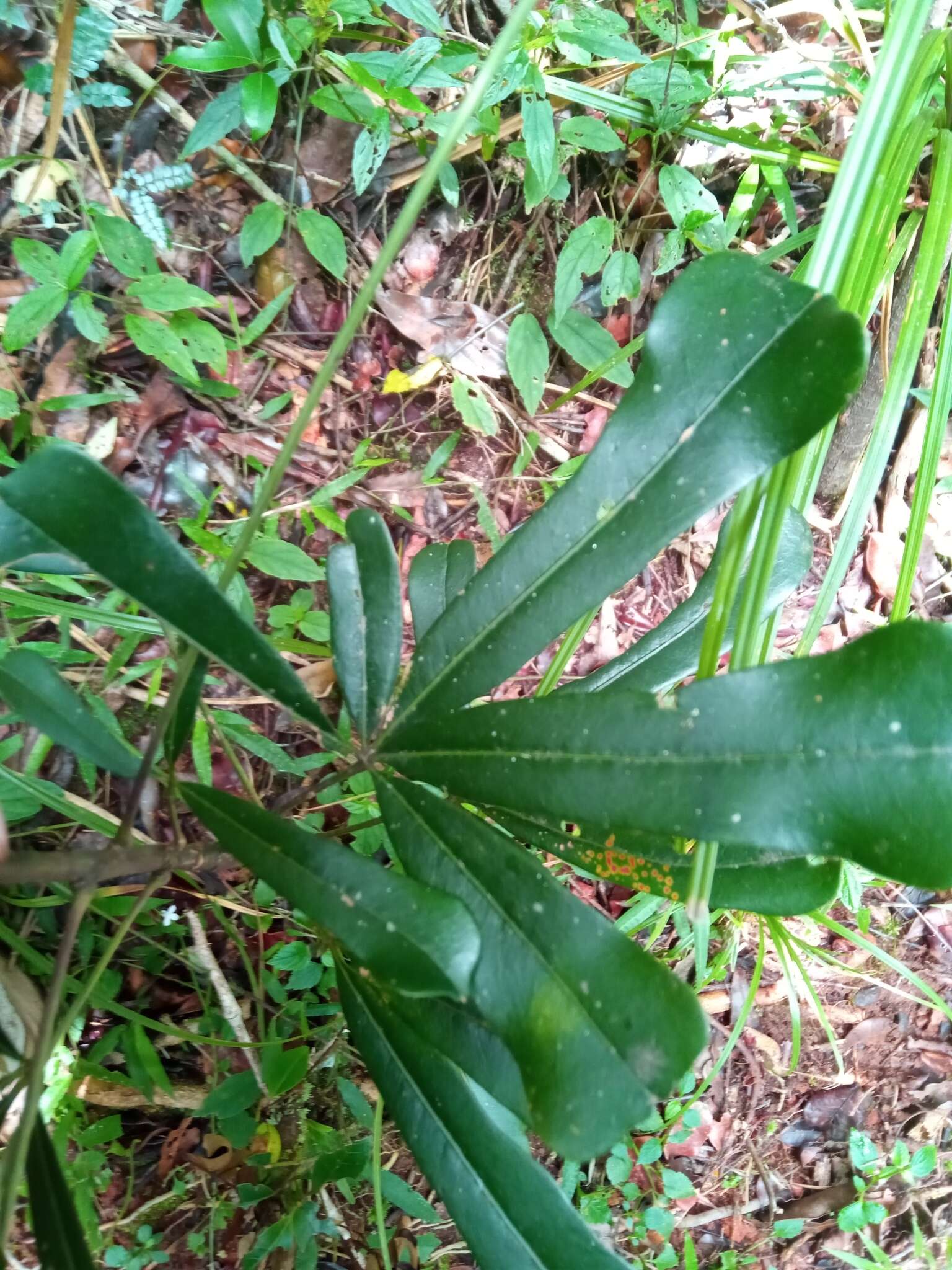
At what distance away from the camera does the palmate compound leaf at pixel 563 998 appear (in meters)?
0.35

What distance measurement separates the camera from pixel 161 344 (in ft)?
2.86

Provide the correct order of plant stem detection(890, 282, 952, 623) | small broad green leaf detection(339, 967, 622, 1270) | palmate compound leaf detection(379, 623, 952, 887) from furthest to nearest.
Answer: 1. plant stem detection(890, 282, 952, 623)
2. small broad green leaf detection(339, 967, 622, 1270)
3. palmate compound leaf detection(379, 623, 952, 887)

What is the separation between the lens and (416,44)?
81 cm

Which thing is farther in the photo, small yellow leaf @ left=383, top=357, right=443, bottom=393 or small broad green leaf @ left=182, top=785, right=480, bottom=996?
small yellow leaf @ left=383, top=357, right=443, bottom=393

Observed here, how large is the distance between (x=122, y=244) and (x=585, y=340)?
0.59 meters

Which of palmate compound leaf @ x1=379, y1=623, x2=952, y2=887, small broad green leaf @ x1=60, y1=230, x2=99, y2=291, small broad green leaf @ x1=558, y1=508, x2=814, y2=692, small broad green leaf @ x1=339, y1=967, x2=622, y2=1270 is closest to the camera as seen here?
palmate compound leaf @ x1=379, y1=623, x2=952, y2=887

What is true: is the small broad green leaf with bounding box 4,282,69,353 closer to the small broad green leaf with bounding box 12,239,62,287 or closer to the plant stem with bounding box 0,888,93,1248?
the small broad green leaf with bounding box 12,239,62,287

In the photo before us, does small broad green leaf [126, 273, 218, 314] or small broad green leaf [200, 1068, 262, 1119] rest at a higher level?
small broad green leaf [126, 273, 218, 314]

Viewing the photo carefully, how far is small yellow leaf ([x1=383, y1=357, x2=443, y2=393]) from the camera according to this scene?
103cm

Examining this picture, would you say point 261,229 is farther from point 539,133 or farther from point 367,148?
point 539,133

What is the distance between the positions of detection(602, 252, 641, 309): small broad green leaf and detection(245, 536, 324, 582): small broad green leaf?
0.53 metres

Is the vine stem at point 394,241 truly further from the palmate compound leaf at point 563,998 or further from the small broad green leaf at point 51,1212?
the small broad green leaf at point 51,1212

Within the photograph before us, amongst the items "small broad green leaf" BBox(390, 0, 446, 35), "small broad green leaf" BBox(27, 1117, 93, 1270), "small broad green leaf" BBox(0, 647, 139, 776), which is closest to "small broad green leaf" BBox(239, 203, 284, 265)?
"small broad green leaf" BBox(390, 0, 446, 35)

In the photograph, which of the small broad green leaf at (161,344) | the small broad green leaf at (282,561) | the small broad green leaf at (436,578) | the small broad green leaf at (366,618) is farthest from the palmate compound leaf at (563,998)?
the small broad green leaf at (161,344)
